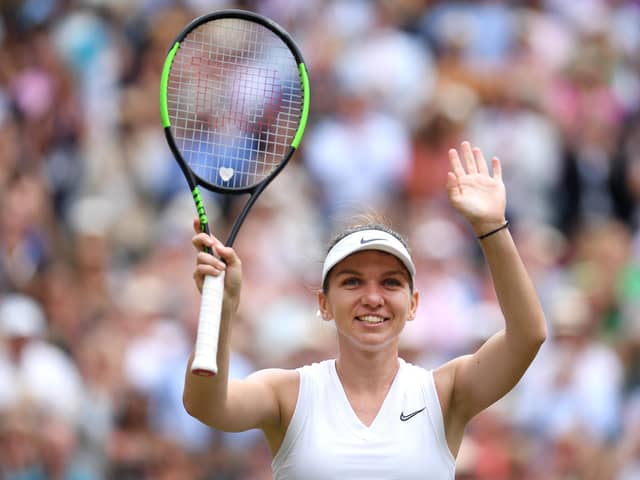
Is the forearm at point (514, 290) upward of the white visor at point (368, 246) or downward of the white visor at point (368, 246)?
downward

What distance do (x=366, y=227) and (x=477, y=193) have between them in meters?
0.46

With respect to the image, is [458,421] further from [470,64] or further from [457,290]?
[470,64]

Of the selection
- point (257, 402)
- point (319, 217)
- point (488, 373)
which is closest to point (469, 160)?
point (488, 373)

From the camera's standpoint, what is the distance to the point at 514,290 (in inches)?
172

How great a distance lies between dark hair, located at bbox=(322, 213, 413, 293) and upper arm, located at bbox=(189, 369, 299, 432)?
337 mm

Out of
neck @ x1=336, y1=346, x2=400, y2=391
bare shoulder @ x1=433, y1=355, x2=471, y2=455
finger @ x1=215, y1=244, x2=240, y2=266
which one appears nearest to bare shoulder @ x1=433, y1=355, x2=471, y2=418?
bare shoulder @ x1=433, y1=355, x2=471, y2=455

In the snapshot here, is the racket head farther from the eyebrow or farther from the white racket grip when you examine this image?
the white racket grip

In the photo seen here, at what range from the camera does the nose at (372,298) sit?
4539mm

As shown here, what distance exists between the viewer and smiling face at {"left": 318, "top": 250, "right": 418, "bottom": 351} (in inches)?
180

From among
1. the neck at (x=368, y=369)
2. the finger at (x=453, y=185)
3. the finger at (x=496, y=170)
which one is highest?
the finger at (x=496, y=170)

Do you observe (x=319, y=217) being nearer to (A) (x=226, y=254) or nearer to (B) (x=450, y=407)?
(B) (x=450, y=407)

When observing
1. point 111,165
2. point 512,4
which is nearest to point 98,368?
point 111,165

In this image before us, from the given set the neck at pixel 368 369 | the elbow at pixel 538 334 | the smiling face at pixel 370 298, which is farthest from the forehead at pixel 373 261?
the elbow at pixel 538 334

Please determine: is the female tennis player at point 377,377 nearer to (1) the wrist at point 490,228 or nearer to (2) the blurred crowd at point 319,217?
(1) the wrist at point 490,228
